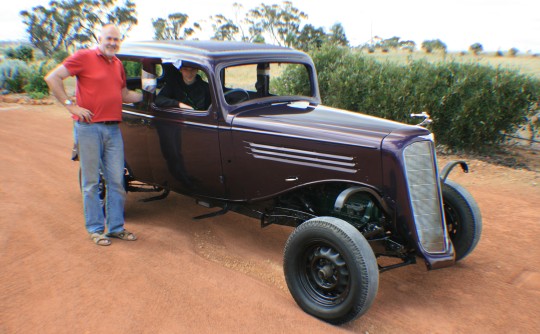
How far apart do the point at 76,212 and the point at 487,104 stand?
267 inches

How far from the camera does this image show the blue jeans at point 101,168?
4.47m

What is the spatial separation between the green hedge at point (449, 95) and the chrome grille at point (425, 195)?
5.11 metres

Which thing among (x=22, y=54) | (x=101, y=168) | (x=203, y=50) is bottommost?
(x=101, y=168)

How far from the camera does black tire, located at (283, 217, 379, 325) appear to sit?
3193mm

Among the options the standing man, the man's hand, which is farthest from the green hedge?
the man's hand

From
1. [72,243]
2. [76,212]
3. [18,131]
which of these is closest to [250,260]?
[72,243]

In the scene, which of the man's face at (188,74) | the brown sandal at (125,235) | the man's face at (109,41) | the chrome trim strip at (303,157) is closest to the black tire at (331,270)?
the chrome trim strip at (303,157)

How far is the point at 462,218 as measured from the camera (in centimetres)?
414

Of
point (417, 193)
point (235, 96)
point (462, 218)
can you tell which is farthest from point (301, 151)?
point (462, 218)

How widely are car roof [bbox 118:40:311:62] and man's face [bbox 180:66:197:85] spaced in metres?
0.17

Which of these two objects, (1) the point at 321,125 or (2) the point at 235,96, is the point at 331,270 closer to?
(1) the point at 321,125

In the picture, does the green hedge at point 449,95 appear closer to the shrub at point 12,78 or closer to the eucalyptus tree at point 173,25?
the shrub at point 12,78

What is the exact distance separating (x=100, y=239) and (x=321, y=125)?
2421 mm

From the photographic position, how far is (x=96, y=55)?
173 inches
